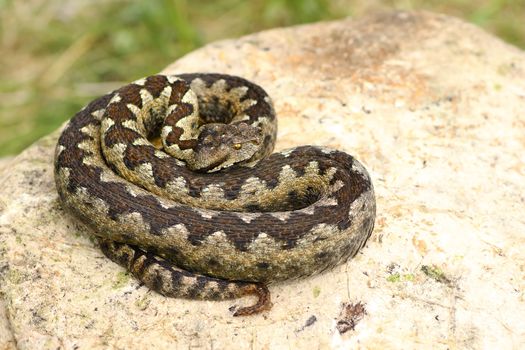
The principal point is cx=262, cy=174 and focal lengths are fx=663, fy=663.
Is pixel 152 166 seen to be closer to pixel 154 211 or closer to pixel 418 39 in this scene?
pixel 154 211

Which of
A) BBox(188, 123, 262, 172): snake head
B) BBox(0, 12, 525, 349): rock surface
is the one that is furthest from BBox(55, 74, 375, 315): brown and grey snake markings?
BBox(0, 12, 525, 349): rock surface

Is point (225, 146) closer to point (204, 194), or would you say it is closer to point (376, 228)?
point (204, 194)

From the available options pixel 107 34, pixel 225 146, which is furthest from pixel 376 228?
pixel 107 34

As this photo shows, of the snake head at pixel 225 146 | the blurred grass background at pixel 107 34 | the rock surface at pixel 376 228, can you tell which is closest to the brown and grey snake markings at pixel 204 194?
the snake head at pixel 225 146

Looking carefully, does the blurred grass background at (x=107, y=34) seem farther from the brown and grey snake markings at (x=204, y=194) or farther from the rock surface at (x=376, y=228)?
the brown and grey snake markings at (x=204, y=194)

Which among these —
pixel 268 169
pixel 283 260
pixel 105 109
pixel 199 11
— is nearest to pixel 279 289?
pixel 283 260

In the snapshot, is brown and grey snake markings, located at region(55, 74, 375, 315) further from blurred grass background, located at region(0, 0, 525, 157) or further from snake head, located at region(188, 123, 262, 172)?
blurred grass background, located at region(0, 0, 525, 157)
